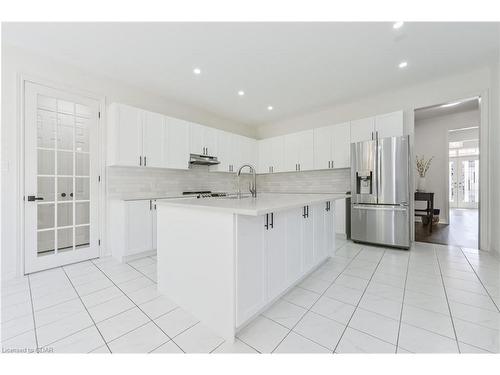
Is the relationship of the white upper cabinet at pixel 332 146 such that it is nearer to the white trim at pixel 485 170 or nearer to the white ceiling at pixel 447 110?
the white trim at pixel 485 170

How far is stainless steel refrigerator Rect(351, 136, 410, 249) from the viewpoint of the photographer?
3.25 metres

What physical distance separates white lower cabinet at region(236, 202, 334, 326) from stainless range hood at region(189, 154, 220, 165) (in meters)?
2.46

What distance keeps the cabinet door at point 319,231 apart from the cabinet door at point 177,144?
2.48 metres

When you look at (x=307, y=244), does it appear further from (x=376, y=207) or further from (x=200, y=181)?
(x=200, y=181)

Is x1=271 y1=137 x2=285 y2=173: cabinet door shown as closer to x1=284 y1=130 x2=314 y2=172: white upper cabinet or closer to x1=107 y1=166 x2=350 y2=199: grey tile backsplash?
x1=284 y1=130 x2=314 y2=172: white upper cabinet

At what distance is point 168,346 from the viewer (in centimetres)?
134

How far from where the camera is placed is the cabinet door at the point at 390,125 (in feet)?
11.5

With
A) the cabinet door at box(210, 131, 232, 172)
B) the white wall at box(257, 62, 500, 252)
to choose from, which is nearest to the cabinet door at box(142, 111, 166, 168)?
the cabinet door at box(210, 131, 232, 172)

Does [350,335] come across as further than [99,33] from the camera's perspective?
No

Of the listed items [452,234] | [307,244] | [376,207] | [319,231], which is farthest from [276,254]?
[452,234]
